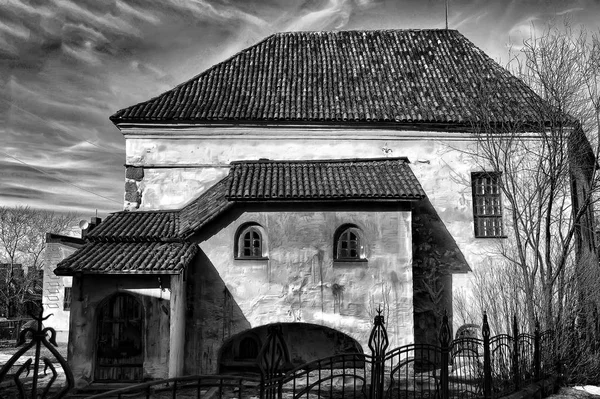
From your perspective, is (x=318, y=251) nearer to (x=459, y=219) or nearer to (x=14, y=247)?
(x=459, y=219)

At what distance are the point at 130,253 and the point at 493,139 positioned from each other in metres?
10.6

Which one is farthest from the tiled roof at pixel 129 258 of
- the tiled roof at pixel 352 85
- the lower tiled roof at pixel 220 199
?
the tiled roof at pixel 352 85

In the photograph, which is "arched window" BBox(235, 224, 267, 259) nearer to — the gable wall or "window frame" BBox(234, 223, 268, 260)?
"window frame" BBox(234, 223, 268, 260)

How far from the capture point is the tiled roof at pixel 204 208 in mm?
12555

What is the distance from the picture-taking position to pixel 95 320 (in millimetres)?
11250

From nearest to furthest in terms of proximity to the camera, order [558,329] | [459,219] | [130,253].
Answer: [558,329]
[130,253]
[459,219]

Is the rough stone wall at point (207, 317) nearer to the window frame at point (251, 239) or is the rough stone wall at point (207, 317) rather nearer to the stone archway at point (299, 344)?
the window frame at point (251, 239)

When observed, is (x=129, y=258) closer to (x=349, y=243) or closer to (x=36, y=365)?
(x=349, y=243)

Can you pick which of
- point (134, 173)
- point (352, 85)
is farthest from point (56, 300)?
point (352, 85)

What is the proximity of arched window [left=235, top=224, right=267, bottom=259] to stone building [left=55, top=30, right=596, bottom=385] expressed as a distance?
4cm

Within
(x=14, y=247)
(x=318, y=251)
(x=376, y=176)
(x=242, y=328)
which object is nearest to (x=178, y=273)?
(x=242, y=328)

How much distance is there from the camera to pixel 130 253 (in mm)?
11836

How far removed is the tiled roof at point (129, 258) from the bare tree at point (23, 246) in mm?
32470

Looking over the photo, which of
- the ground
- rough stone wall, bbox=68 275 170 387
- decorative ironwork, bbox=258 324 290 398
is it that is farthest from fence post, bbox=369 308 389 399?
rough stone wall, bbox=68 275 170 387
